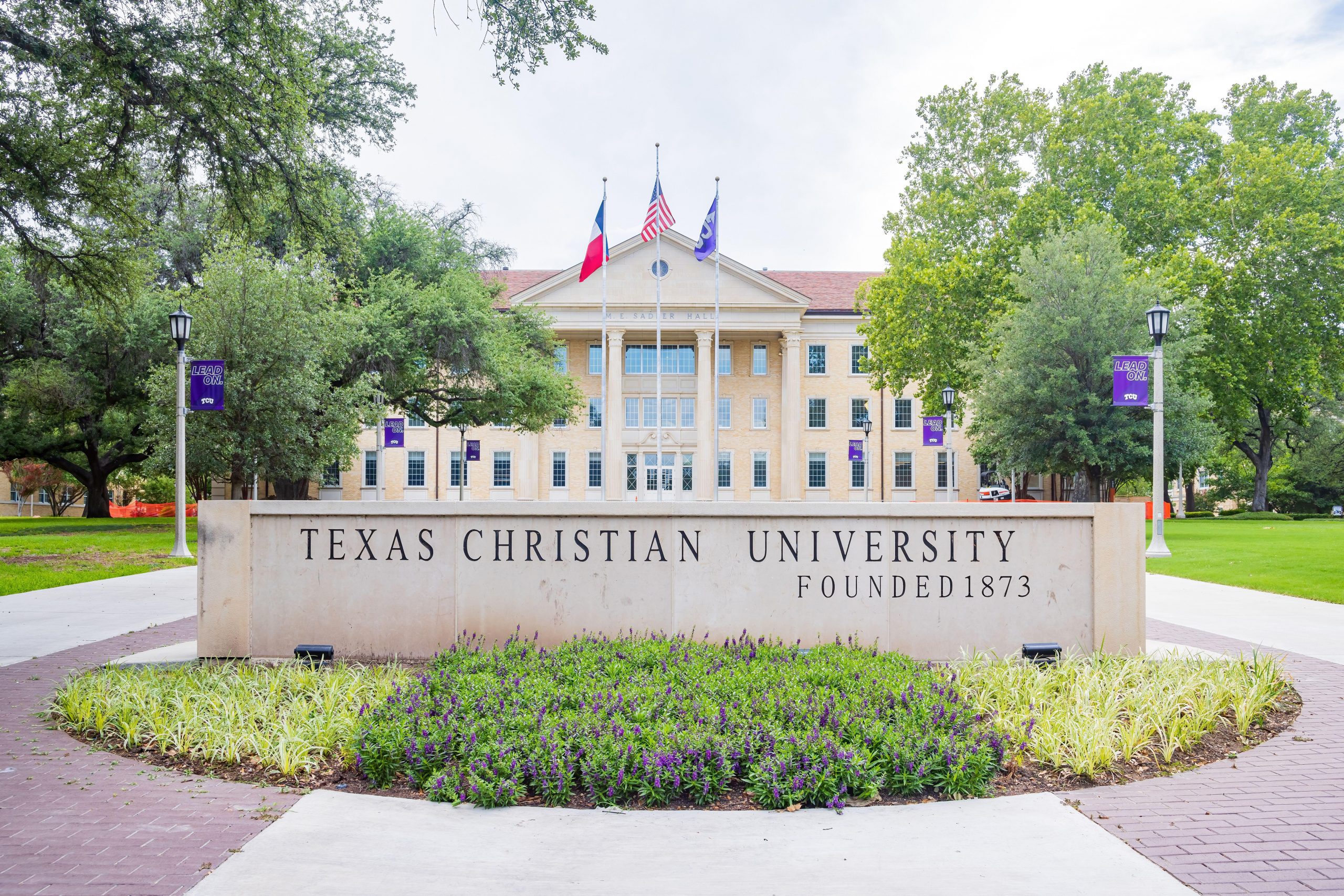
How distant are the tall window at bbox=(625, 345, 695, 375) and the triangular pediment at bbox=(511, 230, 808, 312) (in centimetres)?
371

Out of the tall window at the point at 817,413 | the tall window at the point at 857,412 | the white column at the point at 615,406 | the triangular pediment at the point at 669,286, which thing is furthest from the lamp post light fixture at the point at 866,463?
the white column at the point at 615,406

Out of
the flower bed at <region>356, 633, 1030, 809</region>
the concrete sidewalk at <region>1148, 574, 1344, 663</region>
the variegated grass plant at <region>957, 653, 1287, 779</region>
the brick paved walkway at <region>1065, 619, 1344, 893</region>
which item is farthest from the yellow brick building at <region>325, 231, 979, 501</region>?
the brick paved walkway at <region>1065, 619, 1344, 893</region>

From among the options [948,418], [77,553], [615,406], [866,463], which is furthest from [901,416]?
[77,553]

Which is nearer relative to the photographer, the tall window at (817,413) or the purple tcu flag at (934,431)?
the purple tcu flag at (934,431)

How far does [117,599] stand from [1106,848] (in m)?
14.0

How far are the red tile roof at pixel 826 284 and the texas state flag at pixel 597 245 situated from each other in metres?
28.8

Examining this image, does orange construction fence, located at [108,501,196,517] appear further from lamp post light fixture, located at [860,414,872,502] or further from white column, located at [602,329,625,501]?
lamp post light fixture, located at [860,414,872,502]

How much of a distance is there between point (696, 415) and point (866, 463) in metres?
10.9

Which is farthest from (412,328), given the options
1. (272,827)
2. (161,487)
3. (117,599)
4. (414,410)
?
(161,487)

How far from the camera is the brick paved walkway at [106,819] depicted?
12.1ft

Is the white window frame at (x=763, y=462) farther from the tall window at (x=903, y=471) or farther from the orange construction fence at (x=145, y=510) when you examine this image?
the orange construction fence at (x=145, y=510)

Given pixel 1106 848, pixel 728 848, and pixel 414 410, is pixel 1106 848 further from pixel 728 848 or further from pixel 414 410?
pixel 414 410

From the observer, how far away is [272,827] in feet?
13.9

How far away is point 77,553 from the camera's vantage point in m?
21.0
